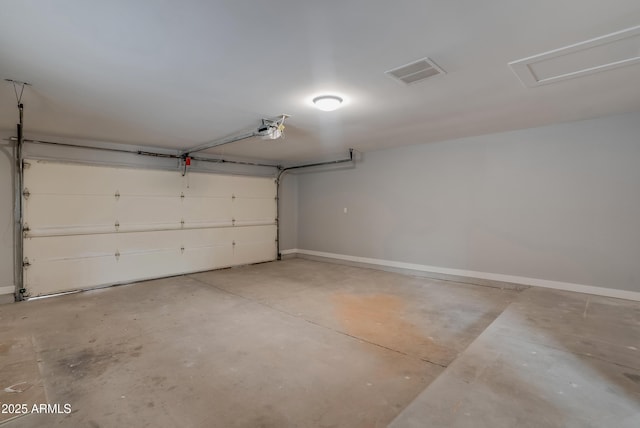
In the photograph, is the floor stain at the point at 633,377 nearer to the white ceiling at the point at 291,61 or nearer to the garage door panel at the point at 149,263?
the white ceiling at the point at 291,61

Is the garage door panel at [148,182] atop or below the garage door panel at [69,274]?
atop

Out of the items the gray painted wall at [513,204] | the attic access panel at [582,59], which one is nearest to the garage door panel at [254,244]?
the gray painted wall at [513,204]

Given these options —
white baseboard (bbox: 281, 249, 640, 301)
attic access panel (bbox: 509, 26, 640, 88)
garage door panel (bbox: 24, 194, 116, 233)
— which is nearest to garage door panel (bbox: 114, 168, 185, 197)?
garage door panel (bbox: 24, 194, 116, 233)

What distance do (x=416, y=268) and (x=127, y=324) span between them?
4536 mm

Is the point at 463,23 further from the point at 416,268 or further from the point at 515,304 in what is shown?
the point at 416,268

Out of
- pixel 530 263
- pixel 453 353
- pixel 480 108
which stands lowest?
pixel 453 353

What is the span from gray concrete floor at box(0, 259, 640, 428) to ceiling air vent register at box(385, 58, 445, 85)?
2222 mm

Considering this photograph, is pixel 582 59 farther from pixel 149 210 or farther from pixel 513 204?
pixel 149 210

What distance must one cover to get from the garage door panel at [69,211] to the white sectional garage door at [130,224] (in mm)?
11

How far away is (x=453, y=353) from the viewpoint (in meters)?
2.72

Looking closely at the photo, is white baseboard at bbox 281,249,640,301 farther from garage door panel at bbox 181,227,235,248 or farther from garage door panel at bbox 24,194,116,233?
garage door panel at bbox 24,194,116,233

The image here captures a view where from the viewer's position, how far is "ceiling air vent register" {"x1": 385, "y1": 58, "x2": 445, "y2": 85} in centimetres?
239

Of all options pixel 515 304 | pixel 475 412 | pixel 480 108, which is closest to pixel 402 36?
pixel 480 108

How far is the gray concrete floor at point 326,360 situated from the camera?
1.87 m
